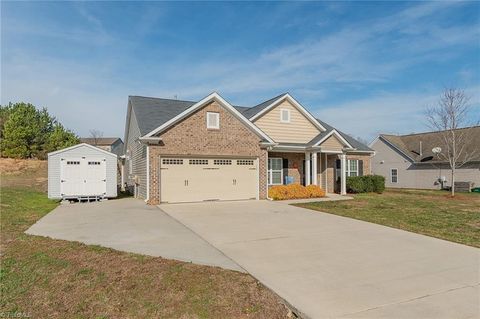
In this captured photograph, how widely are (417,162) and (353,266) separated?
27177mm

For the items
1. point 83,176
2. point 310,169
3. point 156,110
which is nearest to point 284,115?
point 310,169

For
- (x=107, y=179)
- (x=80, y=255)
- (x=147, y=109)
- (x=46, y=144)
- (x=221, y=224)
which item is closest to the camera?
(x=80, y=255)

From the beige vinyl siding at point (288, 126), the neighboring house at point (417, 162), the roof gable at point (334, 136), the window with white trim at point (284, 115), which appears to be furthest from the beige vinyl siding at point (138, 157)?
the neighboring house at point (417, 162)

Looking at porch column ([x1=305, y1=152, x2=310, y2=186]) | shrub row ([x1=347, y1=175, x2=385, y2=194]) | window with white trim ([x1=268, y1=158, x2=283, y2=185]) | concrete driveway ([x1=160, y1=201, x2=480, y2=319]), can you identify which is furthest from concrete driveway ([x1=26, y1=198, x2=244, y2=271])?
shrub row ([x1=347, y1=175, x2=385, y2=194])

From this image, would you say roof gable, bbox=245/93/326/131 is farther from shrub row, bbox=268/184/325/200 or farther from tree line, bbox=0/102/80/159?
tree line, bbox=0/102/80/159

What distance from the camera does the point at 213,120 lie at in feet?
53.1

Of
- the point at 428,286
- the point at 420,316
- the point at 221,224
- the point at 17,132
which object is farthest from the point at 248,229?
the point at 17,132

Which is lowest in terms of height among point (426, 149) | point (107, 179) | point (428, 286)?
point (428, 286)

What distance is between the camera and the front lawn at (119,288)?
4.09 metres

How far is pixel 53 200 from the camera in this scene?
53.9ft

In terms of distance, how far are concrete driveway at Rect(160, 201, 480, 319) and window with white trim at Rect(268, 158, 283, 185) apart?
31.0ft

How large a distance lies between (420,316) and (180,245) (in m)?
4.80

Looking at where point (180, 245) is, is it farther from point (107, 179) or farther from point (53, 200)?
point (53, 200)

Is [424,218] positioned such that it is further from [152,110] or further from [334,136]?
[152,110]
